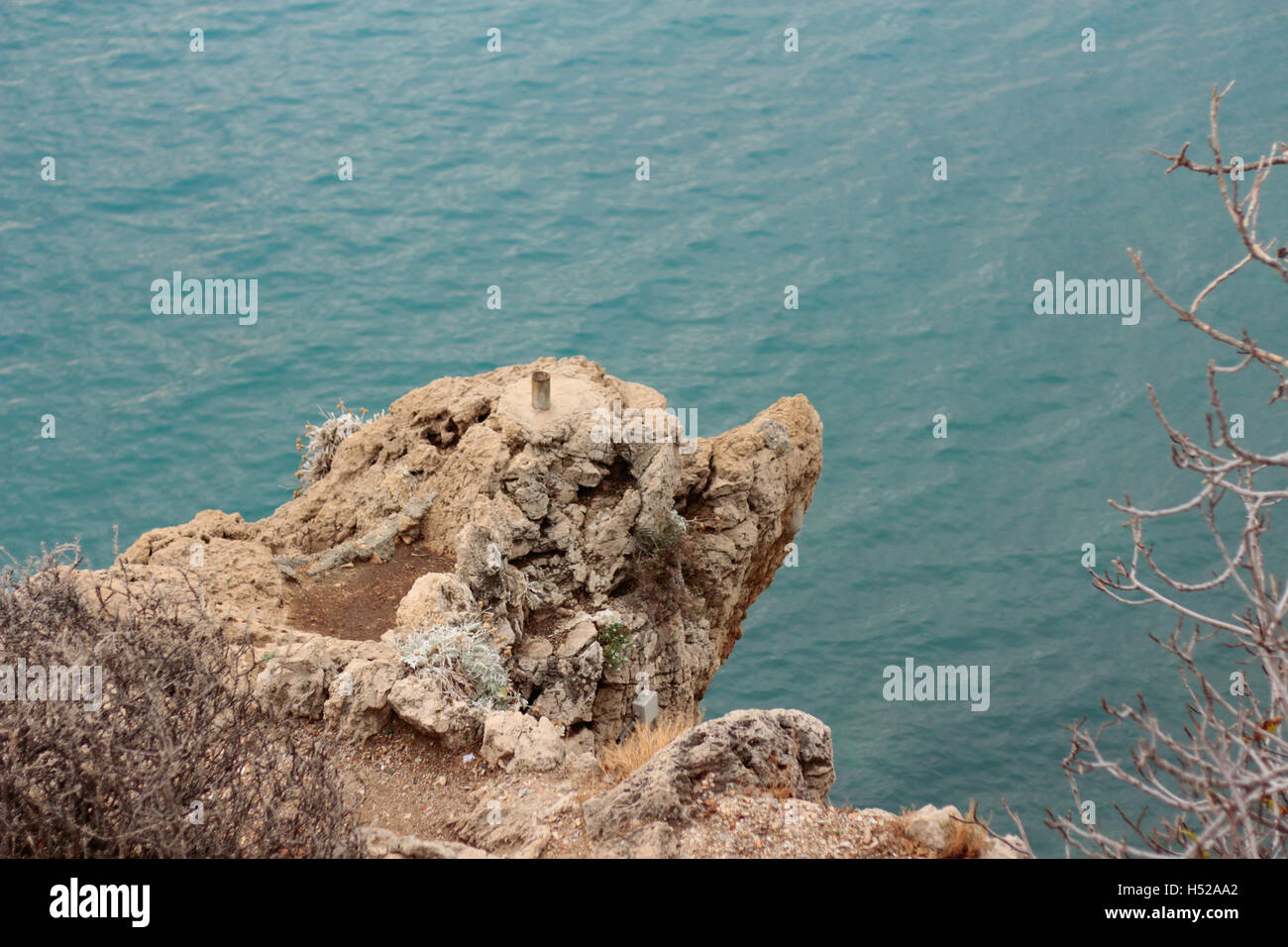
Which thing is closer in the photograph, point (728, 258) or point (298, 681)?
point (298, 681)

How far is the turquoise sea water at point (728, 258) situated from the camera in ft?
69.7

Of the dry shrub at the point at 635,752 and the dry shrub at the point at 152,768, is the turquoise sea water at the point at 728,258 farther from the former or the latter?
the dry shrub at the point at 152,768

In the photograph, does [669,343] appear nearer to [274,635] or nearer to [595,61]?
[595,61]

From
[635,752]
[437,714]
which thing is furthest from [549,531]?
[635,752]

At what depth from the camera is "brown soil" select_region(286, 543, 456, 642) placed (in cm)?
884

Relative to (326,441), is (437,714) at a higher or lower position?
lower

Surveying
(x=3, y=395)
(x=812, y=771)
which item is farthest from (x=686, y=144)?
(x=812, y=771)

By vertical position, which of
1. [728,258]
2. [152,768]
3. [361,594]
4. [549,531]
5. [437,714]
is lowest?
[437,714]

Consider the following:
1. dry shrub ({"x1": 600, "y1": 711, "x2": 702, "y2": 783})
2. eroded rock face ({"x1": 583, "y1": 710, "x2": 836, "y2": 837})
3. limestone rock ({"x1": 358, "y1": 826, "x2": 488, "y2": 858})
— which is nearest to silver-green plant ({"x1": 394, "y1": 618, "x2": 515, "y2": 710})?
dry shrub ({"x1": 600, "y1": 711, "x2": 702, "y2": 783})

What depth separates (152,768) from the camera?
447cm

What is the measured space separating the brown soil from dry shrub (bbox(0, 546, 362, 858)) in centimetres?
334

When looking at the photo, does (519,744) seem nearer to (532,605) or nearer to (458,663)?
(458,663)

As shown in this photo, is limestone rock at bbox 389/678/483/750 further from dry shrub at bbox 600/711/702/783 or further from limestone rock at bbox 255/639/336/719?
dry shrub at bbox 600/711/702/783

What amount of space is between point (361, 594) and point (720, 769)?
4.44 m
